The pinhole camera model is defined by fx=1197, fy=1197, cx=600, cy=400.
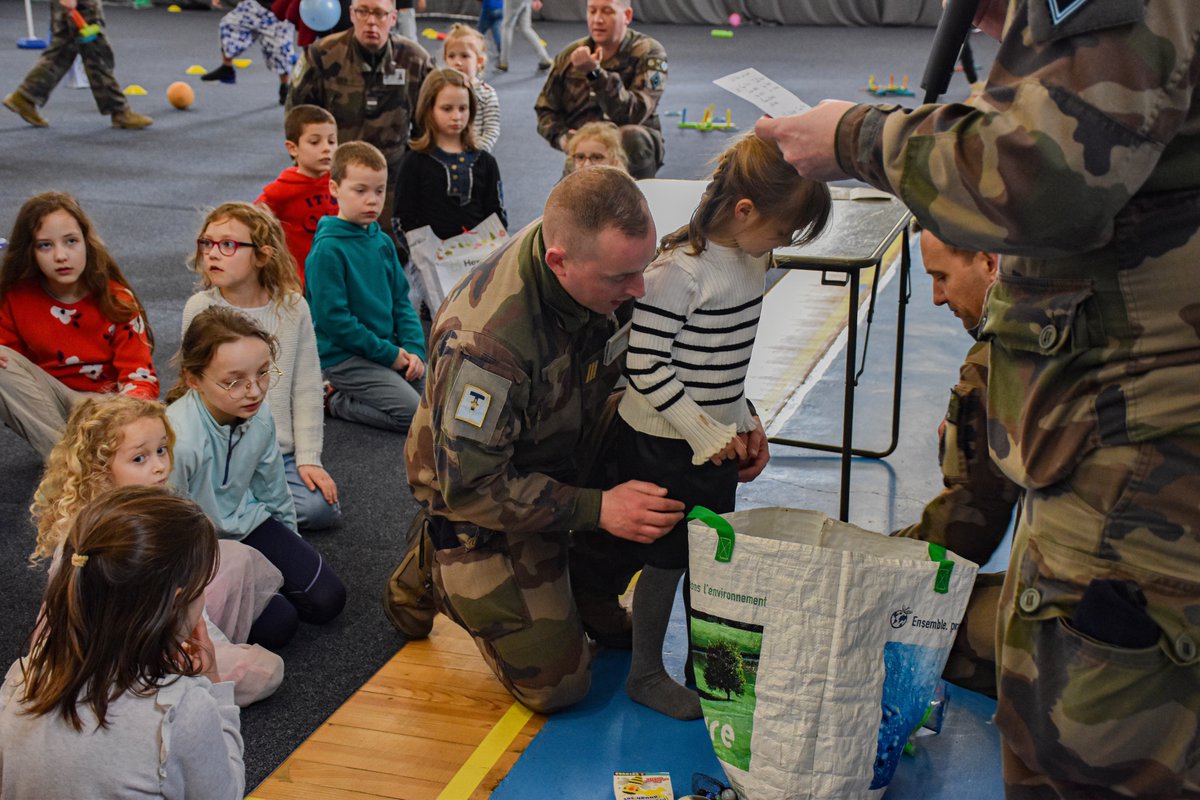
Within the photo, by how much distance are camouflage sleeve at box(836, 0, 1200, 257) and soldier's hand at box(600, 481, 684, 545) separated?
107cm

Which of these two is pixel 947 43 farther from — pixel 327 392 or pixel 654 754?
pixel 327 392

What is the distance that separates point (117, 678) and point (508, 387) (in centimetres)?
90

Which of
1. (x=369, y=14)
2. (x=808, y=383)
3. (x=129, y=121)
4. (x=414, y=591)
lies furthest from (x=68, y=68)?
(x=414, y=591)

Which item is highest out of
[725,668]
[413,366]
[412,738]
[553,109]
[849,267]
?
[553,109]

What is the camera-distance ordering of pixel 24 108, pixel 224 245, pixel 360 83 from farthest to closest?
1. pixel 24 108
2. pixel 360 83
3. pixel 224 245

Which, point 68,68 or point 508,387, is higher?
point 68,68

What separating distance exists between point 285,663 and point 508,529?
2.50 feet

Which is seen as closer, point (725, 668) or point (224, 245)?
point (725, 668)

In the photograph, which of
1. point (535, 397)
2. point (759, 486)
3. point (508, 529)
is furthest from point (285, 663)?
point (759, 486)

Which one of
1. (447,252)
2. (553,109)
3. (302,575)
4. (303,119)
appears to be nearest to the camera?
(302,575)

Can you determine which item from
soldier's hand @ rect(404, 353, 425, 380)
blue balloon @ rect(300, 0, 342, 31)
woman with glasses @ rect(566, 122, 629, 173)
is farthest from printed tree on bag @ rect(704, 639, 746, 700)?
blue balloon @ rect(300, 0, 342, 31)

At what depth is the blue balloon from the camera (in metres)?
6.94

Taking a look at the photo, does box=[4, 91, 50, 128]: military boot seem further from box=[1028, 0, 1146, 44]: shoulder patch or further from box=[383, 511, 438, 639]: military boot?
box=[1028, 0, 1146, 44]: shoulder patch

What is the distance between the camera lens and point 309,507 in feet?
11.3
